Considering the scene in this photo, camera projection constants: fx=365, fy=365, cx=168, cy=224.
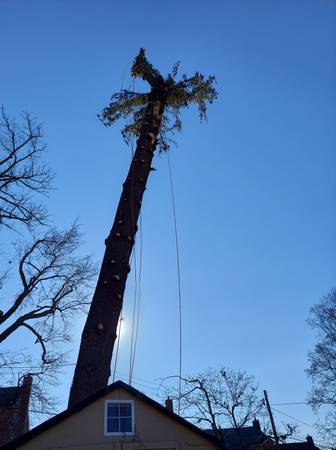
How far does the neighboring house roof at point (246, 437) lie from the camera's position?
3413 centimetres

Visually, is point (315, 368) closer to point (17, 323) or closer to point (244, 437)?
point (244, 437)

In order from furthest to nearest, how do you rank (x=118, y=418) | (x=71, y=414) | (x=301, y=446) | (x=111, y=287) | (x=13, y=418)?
(x=301, y=446) < (x=13, y=418) < (x=111, y=287) < (x=118, y=418) < (x=71, y=414)

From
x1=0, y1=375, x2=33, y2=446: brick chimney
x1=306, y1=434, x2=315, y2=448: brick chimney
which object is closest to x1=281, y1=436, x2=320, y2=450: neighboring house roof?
x1=306, y1=434, x2=315, y2=448: brick chimney

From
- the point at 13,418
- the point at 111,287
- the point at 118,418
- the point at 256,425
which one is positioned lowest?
the point at 118,418

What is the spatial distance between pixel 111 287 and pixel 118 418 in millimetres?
1902

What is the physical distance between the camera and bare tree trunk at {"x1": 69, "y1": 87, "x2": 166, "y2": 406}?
16.5 feet

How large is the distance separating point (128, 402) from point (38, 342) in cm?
825

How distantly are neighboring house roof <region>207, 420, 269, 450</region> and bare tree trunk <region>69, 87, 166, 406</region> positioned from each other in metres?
32.9

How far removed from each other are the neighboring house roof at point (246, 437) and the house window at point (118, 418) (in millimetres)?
32481

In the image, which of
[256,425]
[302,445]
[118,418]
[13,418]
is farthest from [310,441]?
[118,418]

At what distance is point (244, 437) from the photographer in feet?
118

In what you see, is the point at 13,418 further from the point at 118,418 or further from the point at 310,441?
the point at 310,441

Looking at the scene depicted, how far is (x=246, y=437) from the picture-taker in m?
36.1

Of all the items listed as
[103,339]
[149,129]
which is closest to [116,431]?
[103,339]
